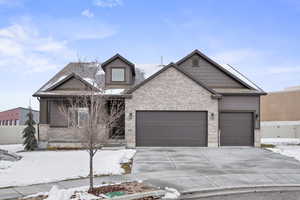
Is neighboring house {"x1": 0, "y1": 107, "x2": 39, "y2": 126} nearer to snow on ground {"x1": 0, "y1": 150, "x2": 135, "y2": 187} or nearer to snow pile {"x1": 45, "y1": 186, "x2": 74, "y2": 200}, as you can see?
snow on ground {"x1": 0, "y1": 150, "x2": 135, "y2": 187}

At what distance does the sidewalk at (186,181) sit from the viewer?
27.5ft

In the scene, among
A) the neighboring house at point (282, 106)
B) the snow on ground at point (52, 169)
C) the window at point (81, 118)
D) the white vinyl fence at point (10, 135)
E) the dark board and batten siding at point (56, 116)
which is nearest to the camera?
the window at point (81, 118)

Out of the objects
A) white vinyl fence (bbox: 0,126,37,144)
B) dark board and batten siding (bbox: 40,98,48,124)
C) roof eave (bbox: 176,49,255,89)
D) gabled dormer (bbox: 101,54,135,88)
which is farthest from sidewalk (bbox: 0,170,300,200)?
white vinyl fence (bbox: 0,126,37,144)

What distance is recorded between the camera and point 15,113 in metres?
38.4

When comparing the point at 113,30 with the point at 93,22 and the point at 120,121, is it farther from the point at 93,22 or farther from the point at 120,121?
the point at 120,121

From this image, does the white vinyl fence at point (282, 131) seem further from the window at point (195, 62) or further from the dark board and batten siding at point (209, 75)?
the window at point (195, 62)

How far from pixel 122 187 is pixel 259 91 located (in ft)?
49.0

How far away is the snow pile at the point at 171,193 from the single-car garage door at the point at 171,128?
35.7 feet

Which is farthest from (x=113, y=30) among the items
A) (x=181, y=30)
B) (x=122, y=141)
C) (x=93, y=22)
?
(x=122, y=141)

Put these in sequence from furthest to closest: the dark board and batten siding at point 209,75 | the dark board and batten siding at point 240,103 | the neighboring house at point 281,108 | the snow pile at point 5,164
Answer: the neighboring house at point 281,108, the dark board and batten siding at point 209,75, the dark board and batten siding at point 240,103, the snow pile at point 5,164

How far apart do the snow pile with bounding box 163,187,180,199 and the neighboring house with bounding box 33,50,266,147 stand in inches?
429

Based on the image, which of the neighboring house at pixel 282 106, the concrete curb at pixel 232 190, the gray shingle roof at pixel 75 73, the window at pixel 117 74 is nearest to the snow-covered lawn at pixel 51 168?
the concrete curb at pixel 232 190

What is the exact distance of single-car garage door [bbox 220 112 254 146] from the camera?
19.9m

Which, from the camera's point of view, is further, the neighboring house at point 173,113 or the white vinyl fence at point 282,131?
the white vinyl fence at point 282,131
